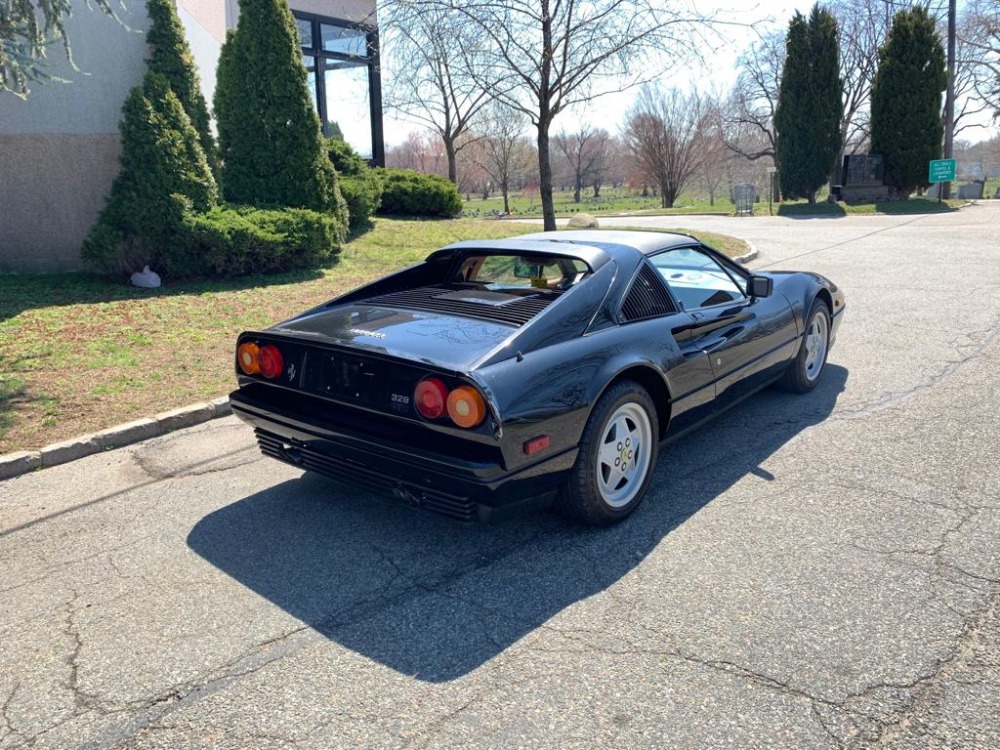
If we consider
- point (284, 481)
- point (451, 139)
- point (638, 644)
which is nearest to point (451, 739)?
point (638, 644)

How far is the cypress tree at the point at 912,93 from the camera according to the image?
26.5m

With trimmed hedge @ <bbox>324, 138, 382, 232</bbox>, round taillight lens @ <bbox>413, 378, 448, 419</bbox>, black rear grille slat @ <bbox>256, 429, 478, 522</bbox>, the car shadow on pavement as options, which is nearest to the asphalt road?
the car shadow on pavement

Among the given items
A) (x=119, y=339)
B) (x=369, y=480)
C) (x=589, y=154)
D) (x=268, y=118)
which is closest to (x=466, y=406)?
(x=369, y=480)

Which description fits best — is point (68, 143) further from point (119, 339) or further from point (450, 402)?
point (450, 402)

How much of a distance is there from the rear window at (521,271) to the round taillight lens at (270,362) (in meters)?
1.29

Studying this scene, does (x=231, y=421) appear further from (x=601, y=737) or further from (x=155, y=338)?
(x=601, y=737)

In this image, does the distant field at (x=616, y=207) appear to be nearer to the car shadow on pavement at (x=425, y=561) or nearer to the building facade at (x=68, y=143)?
the building facade at (x=68, y=143)

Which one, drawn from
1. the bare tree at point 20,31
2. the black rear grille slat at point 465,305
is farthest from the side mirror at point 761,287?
the bare tree at point 20,31

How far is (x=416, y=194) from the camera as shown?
17312 millimetres

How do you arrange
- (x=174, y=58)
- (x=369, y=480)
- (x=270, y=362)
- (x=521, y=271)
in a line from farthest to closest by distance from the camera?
(x=174, y=58) < (x=521, y=271) < (x=270, y=362) < (x=369, y=480)

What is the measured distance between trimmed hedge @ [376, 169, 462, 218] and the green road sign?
1754cm

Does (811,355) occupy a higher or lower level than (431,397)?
lower

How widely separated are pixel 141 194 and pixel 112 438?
5.54 m

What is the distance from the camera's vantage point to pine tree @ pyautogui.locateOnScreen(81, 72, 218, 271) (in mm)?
9438
